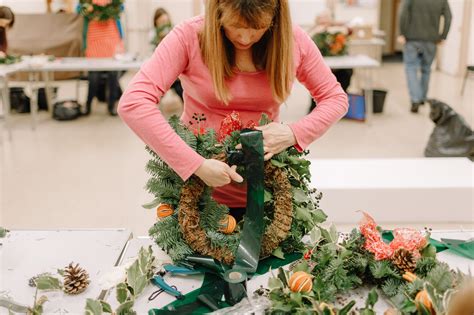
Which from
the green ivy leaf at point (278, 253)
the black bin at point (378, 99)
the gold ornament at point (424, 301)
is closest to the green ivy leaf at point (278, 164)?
the green ivy leaf at point (278, 253)

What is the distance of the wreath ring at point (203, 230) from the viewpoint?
1328 mm

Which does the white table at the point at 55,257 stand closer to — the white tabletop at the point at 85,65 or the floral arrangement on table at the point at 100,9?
the white tabletop at the point at 85,65

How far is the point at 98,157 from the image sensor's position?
4.78 meters

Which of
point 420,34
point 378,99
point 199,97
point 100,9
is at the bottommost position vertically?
point 378,99

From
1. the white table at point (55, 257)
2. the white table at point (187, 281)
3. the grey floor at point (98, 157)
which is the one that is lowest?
the grey floor at point (98, 157)

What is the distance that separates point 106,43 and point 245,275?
5.83m

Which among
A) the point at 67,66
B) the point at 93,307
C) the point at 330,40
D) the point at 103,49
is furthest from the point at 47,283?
the point at 103,49

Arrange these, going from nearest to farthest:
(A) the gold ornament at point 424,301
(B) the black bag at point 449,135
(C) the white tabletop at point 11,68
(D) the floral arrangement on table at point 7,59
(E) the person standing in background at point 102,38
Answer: (A) the gold ornament at point 424,301, (B) the black bag at point 449,135, (C) the white tabletop at point 11,68, (D) the floral arrangement on table at point 7,59, (E) the person standing in background at point 102,38

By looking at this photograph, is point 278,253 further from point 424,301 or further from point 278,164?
point 424,301

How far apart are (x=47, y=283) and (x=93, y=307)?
7.6 inches

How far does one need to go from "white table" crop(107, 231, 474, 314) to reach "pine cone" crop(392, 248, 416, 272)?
92 millimetres

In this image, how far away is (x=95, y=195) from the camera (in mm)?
3859

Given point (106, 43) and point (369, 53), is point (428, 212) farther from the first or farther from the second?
point (369, 53)

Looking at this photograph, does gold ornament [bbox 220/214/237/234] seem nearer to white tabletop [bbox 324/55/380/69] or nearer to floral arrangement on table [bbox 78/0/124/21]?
white tabletop [bbox 324/55/380/69]
